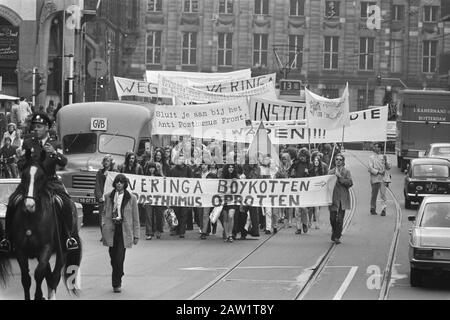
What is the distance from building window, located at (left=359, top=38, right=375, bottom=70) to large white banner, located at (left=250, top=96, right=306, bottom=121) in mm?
61236

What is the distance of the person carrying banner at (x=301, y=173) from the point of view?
25906mm

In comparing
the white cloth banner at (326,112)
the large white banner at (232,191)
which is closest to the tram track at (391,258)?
the large white banner at (232,191)

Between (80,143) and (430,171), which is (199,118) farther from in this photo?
(430,171)

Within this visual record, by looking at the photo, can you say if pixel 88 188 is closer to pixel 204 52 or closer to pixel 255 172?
pixel 255 172

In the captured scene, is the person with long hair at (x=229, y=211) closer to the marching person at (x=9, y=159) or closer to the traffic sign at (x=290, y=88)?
the marching person at (x=9, y=159)

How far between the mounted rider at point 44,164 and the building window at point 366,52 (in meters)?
77.1

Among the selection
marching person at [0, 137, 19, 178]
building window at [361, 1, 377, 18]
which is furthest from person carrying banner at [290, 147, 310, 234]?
building window at [361, 1, 377, 18]

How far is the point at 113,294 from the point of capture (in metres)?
16.1

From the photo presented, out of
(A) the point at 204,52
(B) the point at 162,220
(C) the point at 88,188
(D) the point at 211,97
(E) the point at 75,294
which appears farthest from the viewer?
(A) the point at 204,52

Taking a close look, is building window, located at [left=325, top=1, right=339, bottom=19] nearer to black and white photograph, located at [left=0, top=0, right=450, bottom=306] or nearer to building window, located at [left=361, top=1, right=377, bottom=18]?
building window, located at [left=361, top=1, right=377, bottom=18]

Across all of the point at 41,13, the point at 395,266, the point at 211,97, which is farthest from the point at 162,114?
the point at 41,13

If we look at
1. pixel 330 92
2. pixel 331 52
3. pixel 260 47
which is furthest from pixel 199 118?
pixel 331 52

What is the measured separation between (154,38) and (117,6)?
681 inches

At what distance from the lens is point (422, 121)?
1960 inches
